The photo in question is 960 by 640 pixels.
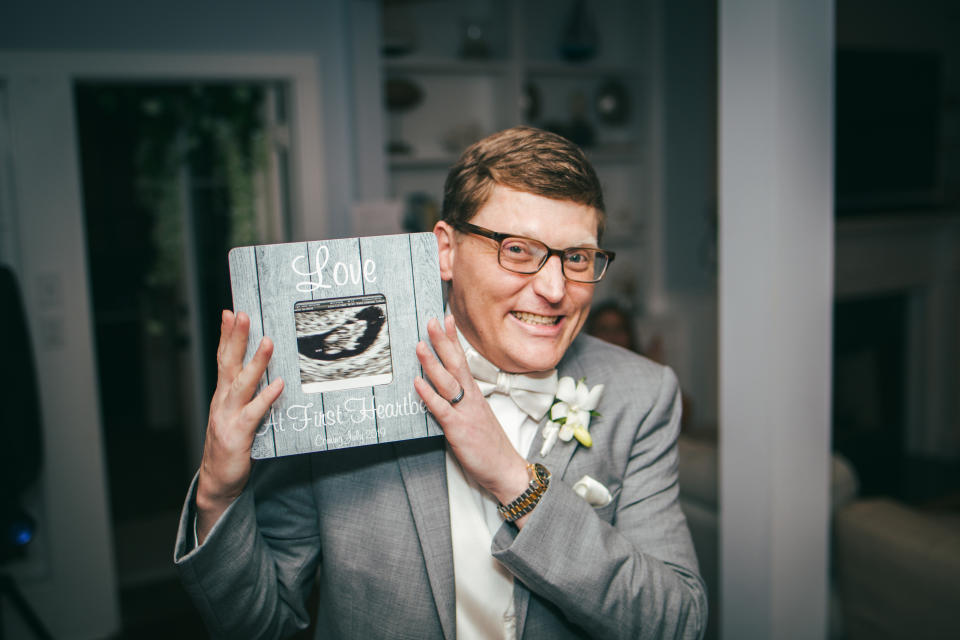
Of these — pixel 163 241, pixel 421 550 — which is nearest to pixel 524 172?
pixel 421 550

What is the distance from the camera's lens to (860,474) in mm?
4395

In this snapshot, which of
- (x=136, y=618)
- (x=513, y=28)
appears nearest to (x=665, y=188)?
(x=513, y=28)

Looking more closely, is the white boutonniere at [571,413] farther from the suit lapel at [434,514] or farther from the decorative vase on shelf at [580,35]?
the decorative vase on shelf at [580,35]

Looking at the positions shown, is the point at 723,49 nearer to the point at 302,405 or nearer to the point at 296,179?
the point at 302,405

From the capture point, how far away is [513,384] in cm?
109

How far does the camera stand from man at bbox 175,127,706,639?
93cm

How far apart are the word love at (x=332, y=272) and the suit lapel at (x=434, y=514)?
29cm

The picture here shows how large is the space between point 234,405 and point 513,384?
0.42 m

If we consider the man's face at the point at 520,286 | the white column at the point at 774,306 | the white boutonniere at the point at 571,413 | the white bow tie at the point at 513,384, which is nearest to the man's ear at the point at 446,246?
the man's face at the point at 520,286

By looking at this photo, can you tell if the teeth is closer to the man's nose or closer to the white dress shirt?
the man's nose

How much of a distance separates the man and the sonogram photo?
0.06 m

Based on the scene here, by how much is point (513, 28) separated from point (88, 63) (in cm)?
222

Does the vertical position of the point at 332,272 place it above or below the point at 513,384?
→ above

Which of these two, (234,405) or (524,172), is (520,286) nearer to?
(524,172)
